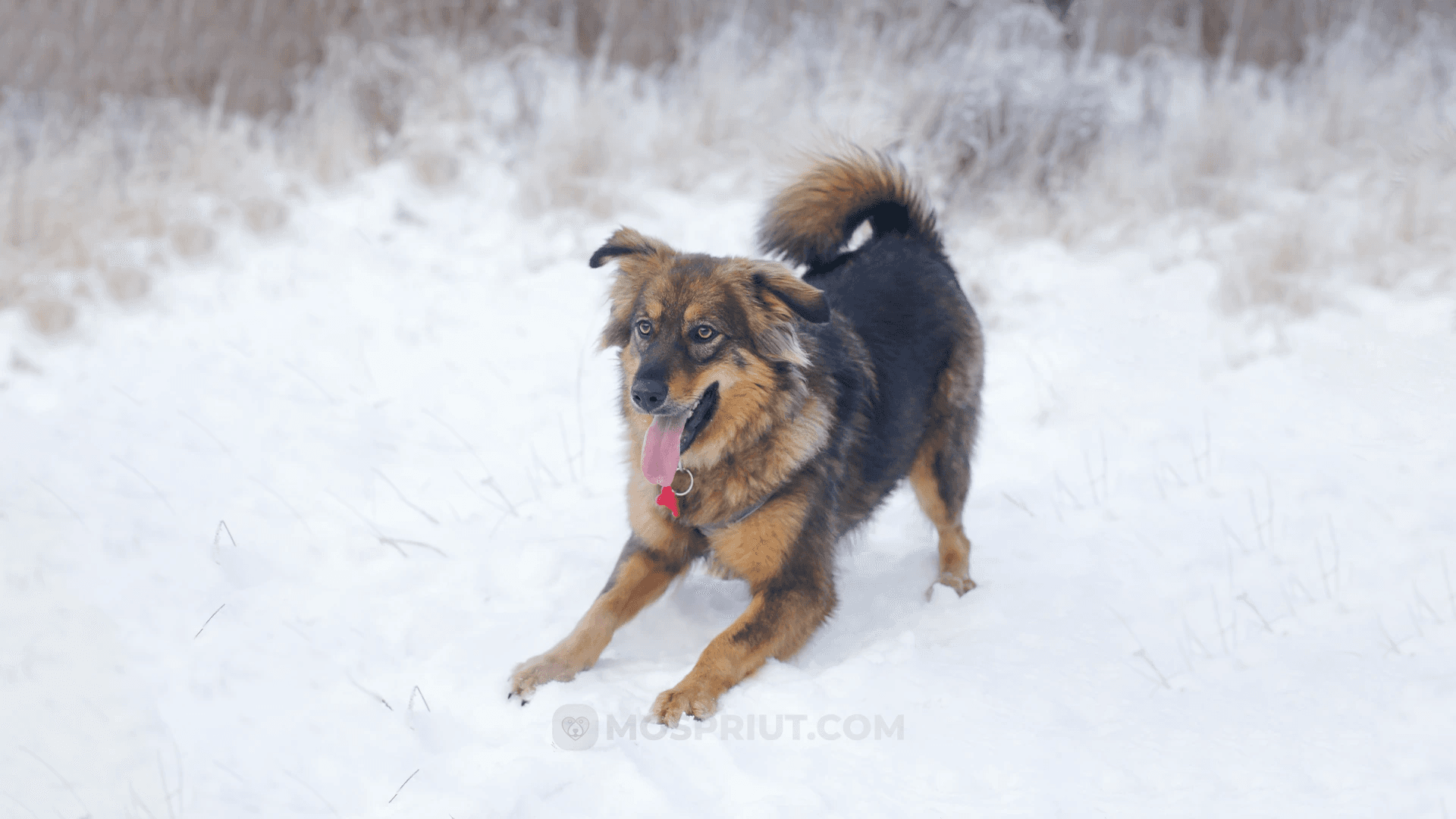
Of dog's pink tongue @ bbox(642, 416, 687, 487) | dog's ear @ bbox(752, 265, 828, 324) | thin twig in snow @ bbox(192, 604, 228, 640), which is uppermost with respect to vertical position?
dog's ear @ bbox(752, 265, 828, 324)

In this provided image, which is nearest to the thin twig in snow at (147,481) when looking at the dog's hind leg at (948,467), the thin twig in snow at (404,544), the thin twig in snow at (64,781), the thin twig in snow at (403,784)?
the thin twig in snow at (404,544)

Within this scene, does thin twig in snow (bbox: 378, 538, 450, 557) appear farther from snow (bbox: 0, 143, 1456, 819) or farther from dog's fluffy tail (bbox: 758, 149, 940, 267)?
dog's fluffy tail (bbox: 758, 149, 940, 267)

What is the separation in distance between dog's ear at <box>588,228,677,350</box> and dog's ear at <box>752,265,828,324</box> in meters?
0.44

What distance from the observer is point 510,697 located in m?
3.00

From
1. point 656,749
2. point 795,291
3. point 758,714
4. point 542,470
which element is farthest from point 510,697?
point 542,470

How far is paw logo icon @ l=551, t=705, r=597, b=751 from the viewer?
2.74 meters

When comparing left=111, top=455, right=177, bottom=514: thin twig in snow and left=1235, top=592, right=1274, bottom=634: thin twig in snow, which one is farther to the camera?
left=111, top=455, right=177, bottom=514: thin twig in snow

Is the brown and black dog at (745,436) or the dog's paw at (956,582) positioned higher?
the brown and black dog at (745,436)

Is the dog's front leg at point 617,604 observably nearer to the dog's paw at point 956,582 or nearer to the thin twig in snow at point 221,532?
the dog's paw at point 956,582

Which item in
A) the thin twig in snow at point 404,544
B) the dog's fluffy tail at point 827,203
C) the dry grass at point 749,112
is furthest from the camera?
the dry grass at point 749,112

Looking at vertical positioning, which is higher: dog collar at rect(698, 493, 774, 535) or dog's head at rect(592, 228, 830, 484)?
dog's head at rect(592, 228, 830, 484)

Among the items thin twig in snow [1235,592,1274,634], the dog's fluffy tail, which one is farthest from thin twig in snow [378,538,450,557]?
thin twig in snow [1235,592,1274,634]

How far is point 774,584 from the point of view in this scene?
11.1 feet

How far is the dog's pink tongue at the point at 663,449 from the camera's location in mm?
3312
